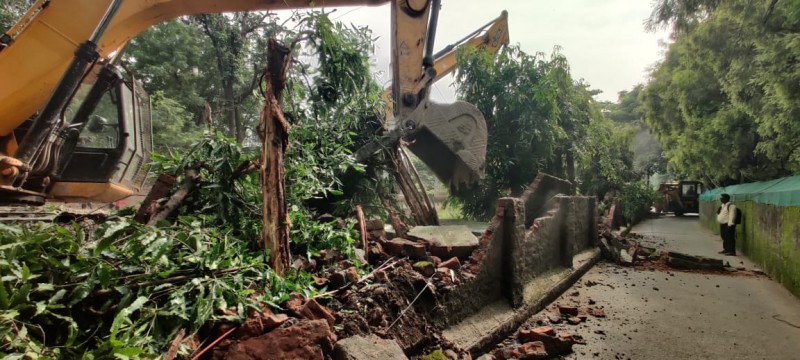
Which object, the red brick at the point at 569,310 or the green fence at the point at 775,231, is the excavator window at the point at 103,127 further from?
the green fence at the point at 775,231

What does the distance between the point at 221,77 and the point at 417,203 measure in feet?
36.7

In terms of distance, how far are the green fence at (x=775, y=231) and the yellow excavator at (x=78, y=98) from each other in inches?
269

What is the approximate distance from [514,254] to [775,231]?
6641 mm

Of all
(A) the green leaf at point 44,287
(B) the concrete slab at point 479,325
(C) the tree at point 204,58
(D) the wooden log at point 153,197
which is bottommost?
(B) the concrete slab at point 479,325

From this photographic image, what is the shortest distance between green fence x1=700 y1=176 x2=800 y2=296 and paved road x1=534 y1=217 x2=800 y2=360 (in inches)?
15.3

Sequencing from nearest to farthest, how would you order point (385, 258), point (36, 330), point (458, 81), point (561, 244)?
point (36, 330) < point (385, 258) < point (561, 244) < point (458, 81)

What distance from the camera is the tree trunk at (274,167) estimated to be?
2986mm

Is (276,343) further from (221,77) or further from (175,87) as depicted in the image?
(175,87)

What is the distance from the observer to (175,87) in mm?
15430

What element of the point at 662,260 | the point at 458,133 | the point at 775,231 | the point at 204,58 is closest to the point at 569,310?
the point at 458,133

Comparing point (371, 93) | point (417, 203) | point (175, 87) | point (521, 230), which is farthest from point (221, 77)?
point (521, 230)

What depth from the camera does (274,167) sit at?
3.01 m

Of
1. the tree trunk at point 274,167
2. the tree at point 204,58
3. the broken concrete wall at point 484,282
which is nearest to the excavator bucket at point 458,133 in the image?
the broken concrete wall at point 484,282

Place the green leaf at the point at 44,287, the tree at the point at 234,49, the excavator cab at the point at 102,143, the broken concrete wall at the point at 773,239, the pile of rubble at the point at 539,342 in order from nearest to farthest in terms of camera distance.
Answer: the green leaf at the point at 44,287 < the pile of rubble at the point at 539,342 < the excavator cab at the point at 102,143 < the broken concrete wall at the point at 773,239 < the tree at the point at 234,49
